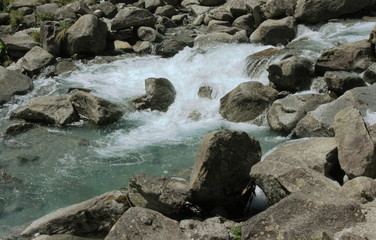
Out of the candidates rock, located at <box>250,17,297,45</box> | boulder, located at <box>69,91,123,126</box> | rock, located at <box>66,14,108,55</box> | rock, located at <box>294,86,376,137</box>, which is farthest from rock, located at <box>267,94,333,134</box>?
rock, located at <box>66,14,108,55</box>

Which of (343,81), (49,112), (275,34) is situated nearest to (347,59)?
(343,81)

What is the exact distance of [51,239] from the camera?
25.0ft

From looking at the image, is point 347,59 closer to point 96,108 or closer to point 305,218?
point 96,108

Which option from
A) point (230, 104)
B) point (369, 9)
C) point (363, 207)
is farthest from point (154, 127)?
point (369, 9)

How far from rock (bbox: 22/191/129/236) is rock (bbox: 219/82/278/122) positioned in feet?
19.4

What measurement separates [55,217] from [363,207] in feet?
16.3

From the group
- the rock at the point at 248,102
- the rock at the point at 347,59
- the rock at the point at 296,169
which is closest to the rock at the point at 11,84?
the rock at the point at 248,102

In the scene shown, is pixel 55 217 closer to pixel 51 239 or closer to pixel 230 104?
pixel 51 239

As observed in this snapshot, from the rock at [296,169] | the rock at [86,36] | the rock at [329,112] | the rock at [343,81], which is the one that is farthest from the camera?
the rock at [86,36]

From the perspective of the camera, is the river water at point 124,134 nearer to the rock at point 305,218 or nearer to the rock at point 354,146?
the rock at point 354,146

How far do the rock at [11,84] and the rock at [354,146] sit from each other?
37.9 feet

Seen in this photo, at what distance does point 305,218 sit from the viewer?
6.04m

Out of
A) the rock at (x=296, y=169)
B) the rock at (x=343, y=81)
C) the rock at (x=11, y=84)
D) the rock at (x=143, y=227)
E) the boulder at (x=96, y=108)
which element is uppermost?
the rock at (x=296, y=169)

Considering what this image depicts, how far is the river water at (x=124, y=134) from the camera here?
10305 millimetres
